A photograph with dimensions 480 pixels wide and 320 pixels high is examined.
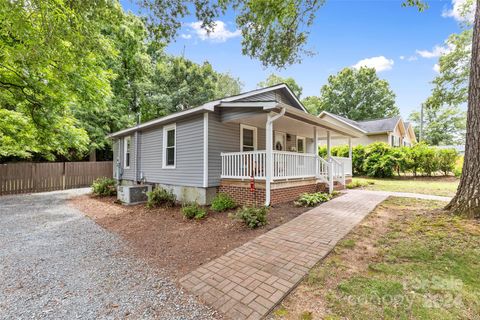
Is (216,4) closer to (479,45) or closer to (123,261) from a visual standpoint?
(479,45)

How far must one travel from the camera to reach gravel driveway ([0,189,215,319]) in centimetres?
259

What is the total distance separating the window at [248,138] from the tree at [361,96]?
31801 millimetres

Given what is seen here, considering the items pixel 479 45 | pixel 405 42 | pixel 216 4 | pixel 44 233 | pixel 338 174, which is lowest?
pixel 44 233

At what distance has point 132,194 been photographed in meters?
9.27

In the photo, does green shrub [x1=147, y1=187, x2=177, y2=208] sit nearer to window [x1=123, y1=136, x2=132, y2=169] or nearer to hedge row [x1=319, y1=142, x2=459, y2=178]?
window [x1=123, y1=136, x2=132, y2=169]

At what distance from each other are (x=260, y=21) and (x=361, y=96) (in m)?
34.6

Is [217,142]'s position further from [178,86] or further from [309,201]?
[178,86]

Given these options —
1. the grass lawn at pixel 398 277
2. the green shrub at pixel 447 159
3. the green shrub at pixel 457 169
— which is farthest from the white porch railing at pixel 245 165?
the green shrub at pixel 457 169

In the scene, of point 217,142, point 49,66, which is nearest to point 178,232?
point 217,142

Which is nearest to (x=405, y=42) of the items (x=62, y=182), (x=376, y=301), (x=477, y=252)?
(x=477, y=252)

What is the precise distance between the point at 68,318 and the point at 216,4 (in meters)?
7.69

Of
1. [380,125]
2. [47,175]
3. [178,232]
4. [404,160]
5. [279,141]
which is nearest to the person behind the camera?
[178,232]

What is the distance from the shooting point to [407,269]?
3.19m

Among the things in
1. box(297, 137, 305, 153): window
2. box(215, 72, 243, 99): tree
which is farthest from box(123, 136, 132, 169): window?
box(215, 72, 243, 99): tree
